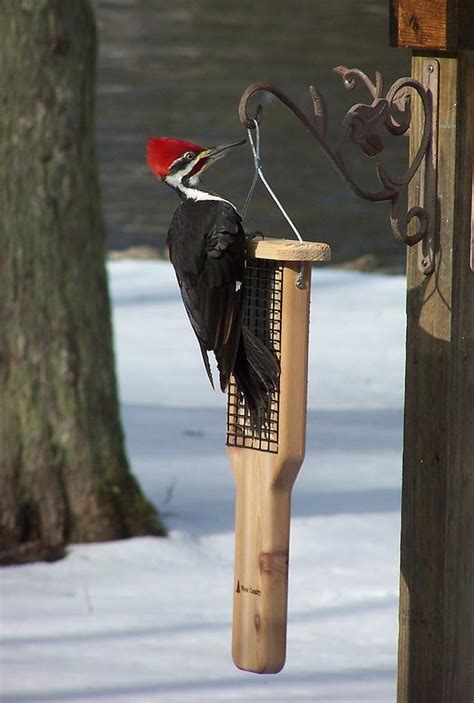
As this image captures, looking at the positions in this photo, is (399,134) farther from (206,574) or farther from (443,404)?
(206,574)

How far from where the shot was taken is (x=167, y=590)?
5.35 metres

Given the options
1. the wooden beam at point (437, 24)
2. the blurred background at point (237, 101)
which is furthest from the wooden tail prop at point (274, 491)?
the blurred background at point (237, 101)

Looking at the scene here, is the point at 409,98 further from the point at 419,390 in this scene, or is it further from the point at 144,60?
the point at 144,60

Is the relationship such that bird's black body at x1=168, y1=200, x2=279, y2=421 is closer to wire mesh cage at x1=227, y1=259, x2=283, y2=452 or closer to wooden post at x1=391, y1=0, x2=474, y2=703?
wire mesh cage at x1=227, y1=259, x2=283, y2=452

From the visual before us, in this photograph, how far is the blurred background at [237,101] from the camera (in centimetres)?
1295

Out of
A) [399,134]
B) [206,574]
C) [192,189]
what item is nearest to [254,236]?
[192,189]

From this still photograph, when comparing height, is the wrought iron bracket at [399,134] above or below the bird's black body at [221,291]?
above

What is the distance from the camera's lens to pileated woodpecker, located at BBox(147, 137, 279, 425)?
9.37 feet

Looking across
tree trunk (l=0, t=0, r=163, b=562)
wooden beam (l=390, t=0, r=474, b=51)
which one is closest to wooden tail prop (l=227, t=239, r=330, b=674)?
wooden beam (l=390, t=0, r=474, b=51)

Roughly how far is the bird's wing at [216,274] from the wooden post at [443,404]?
1.32 feet

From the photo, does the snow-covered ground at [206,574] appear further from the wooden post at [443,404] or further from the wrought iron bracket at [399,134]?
the wrought iron bracket at [399,134]

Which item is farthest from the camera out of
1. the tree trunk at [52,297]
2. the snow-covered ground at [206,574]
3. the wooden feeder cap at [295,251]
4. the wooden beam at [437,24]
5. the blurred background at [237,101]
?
the blurred background at [237,101]

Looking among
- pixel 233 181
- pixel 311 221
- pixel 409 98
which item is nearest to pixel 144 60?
pixel 233 181

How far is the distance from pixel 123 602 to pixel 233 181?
955cm
